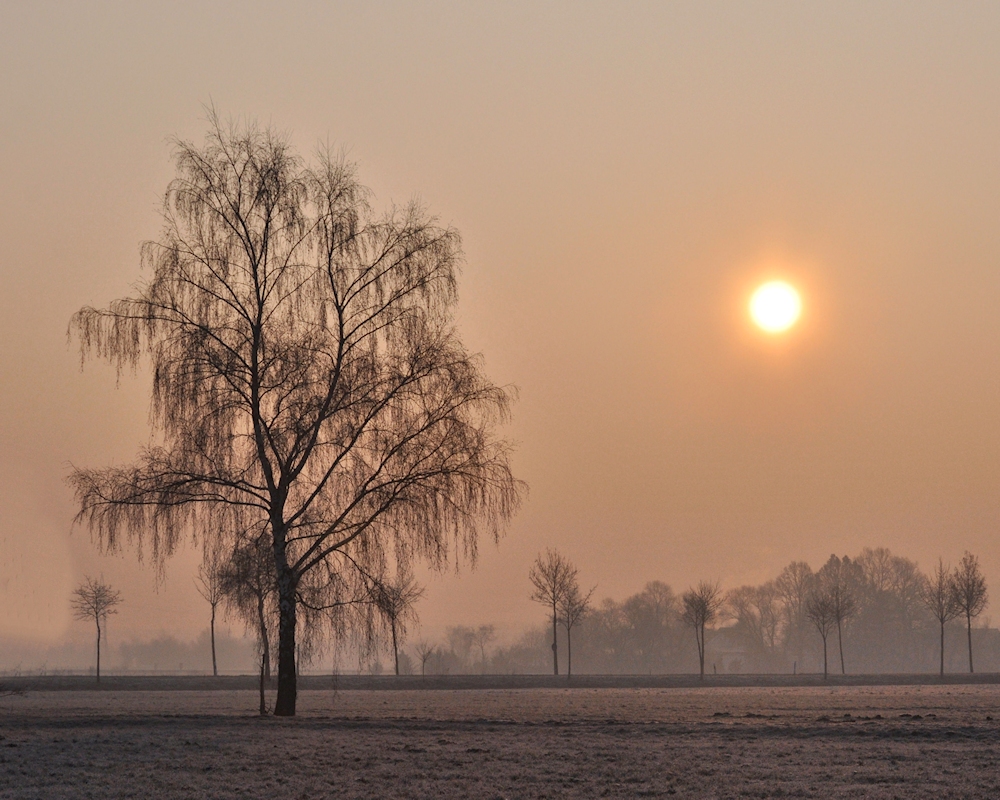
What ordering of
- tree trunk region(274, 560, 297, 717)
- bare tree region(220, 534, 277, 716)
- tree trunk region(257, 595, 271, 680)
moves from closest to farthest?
1. bare tree region(220, 534, 277, 716)
2. tree trunk region(274, 560, 297, 717)
3. tree trunk region(257, 595, 271, 680)

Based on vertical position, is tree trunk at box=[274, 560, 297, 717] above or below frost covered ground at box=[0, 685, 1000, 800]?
above

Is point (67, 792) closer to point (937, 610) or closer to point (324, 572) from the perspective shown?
point (324, 572)

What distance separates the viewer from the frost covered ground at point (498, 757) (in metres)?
18.2

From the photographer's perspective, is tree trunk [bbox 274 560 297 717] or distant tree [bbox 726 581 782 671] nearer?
tree trunk [bbox 274 560 297 717]

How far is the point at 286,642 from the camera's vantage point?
3005cm

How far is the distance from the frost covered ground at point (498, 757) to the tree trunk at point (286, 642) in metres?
0.76

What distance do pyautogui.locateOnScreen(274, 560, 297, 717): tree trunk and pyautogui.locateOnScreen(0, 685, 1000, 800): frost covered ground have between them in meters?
0.76

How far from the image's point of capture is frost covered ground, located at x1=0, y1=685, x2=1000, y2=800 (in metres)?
18.2

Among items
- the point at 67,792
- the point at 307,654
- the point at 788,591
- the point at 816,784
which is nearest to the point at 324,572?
the point at 307,654

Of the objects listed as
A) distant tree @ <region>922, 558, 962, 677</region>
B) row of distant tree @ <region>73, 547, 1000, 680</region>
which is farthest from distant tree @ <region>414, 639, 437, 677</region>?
distant tree @ <region>922, 558, 962, 677</region>

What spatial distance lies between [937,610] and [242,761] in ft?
272

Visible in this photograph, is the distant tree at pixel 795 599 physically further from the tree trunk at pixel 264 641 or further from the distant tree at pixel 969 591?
the tree trunk at pixel 264 641

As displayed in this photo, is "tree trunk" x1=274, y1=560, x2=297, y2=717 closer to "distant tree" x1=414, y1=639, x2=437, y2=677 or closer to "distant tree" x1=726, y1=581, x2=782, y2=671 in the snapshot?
"distant tree" x1=414, y1=639, x2=437, y2=677

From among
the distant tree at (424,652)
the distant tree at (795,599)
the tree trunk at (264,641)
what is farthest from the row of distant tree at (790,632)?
the tree trunk at (264,641)
